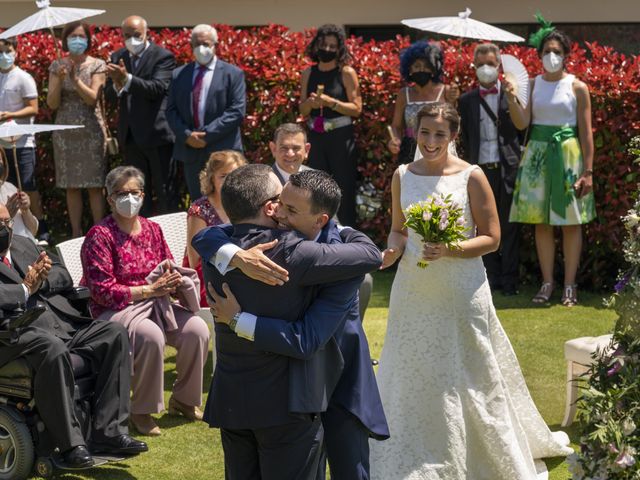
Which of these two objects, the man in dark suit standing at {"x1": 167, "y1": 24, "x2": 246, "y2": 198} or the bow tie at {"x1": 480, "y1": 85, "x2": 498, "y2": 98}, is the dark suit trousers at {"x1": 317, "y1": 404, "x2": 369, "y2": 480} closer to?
the bow tie at {"x1": 480, "y1": 85, "x2": 498, "y2": 98}

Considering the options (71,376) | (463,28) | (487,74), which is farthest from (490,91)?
(71,376)

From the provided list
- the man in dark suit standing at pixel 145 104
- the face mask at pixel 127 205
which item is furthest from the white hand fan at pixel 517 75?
the face mask at pixel 127 205

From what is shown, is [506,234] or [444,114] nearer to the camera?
[444,114]

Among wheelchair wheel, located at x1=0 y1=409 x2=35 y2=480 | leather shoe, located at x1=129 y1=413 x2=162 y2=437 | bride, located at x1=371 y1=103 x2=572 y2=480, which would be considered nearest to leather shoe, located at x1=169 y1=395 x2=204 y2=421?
leather shoe, located at x1=129 y1=413 x2=162 y2=437

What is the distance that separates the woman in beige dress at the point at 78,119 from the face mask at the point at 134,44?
1.12ft

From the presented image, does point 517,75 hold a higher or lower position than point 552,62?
lower

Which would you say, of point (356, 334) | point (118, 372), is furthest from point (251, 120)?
point (356, 334)

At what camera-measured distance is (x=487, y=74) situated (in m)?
9.86

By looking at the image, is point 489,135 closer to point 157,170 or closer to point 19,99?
point 157,170

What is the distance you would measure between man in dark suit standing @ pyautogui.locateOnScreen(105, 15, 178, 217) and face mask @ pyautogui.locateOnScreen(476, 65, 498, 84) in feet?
9.97

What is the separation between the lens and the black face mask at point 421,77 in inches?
388

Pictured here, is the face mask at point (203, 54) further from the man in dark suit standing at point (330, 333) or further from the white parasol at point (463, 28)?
the man in dark suit standing at point (330, 333)

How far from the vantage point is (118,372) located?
6371 millimetres

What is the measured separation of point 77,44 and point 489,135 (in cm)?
413
